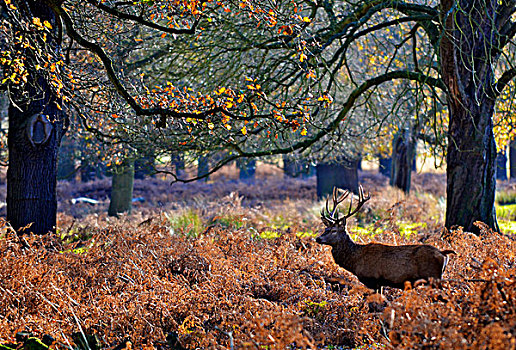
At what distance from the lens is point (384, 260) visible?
16.0 feet

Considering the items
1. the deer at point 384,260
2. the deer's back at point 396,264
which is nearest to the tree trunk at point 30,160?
the deer at point 384,260

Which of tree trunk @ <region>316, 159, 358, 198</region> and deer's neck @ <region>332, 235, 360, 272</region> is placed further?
tree trunk @ <region>316, 159, 358, 198</region>

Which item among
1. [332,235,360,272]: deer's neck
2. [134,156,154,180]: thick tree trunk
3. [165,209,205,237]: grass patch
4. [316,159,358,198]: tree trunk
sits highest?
[134,156,154,180]: thick tree trunk

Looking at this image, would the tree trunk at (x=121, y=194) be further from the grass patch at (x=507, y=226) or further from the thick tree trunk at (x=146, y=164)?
the grass patch at (x=507, y=226)

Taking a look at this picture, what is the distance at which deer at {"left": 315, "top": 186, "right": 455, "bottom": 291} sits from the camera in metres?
4.60

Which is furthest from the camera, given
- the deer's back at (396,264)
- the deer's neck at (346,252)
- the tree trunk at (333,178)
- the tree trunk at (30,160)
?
the tree trunk at (333,178)

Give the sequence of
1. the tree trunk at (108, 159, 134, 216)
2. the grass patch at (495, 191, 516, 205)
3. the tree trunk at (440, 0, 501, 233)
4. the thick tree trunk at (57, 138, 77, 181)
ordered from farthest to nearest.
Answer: the thick tree trunk at (57, 138, 77, 181) → the grass patch at (495, 191, 516, 205) → the tree trunk at (108, 159, 134, 216) → the tree trunk at (440, 0, 501, 233)

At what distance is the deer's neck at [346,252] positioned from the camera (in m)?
5.23

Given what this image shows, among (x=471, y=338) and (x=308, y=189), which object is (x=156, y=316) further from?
(x=308, y=189)

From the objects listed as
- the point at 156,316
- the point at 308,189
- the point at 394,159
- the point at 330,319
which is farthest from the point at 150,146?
the point at 308,189

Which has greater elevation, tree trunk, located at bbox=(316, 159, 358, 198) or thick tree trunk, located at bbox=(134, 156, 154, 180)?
thick tree trunk, located at bbox=(134, 156, 154, 180)

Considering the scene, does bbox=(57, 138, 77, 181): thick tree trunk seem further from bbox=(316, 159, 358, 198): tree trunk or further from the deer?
the deer

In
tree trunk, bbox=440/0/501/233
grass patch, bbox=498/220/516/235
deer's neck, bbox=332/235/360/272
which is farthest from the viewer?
grass patch, bbox=498/220/516/235

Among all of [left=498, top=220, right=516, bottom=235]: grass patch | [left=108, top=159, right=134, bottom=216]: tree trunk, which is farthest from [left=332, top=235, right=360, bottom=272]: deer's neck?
[left=108, top=159, right=134, bottom=216]: tree trunk
